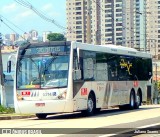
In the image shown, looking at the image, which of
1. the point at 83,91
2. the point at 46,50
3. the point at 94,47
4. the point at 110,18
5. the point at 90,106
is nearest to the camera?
the point at 46,50

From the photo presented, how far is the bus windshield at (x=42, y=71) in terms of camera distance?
21.5m

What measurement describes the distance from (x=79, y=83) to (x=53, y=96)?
4.41ft

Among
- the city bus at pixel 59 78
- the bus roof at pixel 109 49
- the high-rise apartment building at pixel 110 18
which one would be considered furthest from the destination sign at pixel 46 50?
the high-rise apartment building at pixel 110 18

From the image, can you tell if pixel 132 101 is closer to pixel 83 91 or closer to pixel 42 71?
pixel 83 91

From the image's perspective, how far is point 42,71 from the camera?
21.8 meters

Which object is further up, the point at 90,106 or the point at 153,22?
the point at 153,22

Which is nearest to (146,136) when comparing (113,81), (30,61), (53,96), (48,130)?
(48,130)

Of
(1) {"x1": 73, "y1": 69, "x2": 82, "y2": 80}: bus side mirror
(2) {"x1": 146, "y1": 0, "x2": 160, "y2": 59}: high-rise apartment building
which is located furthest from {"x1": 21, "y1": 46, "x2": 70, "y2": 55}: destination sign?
(2) {"x1": 146, "y1": 0, "x2": 160, "y2": 59}: high-rise apartment building

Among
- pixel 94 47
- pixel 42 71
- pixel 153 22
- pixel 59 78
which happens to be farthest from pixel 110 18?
pixel 59 78

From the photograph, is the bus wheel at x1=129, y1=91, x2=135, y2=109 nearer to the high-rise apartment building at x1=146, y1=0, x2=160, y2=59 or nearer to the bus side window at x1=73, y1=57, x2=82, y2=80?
the bus side window at x1=73, y1=57, x2=82, y2=80

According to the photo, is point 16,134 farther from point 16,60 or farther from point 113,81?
point 113,81

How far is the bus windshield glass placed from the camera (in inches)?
846

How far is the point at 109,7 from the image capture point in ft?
179

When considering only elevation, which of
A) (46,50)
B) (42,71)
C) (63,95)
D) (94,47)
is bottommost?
(63,95)
